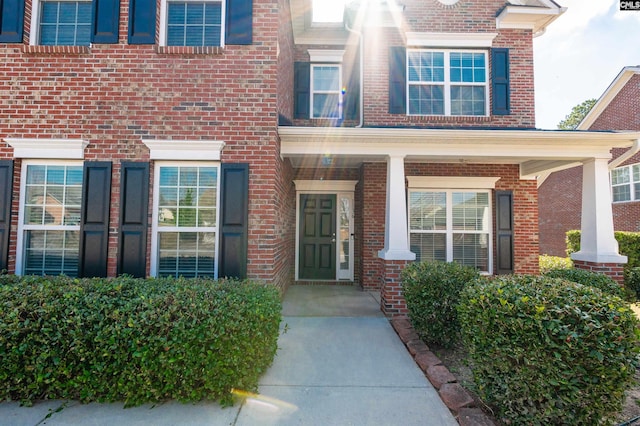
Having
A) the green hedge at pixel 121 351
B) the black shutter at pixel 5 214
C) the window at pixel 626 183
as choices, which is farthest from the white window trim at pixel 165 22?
the window at pixel 626 183

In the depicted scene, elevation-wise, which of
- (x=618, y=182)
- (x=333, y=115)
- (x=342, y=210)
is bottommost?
(x=342, y=210)

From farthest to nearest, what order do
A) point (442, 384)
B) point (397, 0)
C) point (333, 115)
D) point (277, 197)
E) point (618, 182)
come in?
point (618, 182) < point (333, 115) < point (397, 0) < point (277, 197) < point (442, 384)

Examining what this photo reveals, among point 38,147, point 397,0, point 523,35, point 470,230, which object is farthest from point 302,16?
point 470,230

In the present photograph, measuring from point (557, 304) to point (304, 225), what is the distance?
587 centimetres

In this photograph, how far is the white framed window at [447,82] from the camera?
695 cm

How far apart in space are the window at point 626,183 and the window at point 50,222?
16.9 meters

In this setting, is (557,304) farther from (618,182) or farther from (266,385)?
(618,182)

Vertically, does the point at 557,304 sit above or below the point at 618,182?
below

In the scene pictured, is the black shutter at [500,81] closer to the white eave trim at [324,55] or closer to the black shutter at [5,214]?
the white eave trim at [324,55]

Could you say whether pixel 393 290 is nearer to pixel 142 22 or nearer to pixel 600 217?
pixel 600 217

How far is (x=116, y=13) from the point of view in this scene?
4555 mm

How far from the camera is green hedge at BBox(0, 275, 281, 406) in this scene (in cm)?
256

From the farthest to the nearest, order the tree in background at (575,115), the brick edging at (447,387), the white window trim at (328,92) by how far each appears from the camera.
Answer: the tree in background at (575,115) < the white window trim at (328,92) < the brick edging at (447,387)

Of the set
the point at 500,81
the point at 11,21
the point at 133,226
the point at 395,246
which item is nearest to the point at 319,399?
the point at 395,246
